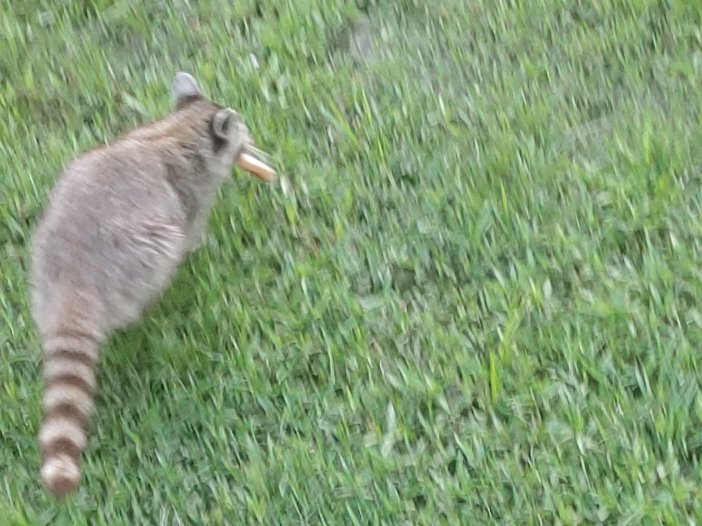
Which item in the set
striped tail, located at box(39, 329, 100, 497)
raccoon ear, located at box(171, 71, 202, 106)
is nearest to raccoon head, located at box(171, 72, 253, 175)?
raccoon ear, located at box(171, 71, 202, 106)

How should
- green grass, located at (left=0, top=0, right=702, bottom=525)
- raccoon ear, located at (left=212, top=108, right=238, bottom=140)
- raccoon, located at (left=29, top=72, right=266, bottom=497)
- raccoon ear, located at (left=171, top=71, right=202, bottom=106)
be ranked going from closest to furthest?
1. raccoon, located at (left=29, top=72, right=266, bottom=497)
2. green grass, located at (left=0, top=0, right=702, bottom=525)
3. raccoon ear, located at (left=212, top=108, right=238, bottom=140)
4. raccoon ear, located at (left=171, top=71, right=202, bottom=106)

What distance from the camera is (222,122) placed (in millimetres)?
3420

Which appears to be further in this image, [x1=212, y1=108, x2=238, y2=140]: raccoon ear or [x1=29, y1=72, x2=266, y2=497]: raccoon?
[x1=212, y1=108, x2=238, y2=140]: raccoon ear

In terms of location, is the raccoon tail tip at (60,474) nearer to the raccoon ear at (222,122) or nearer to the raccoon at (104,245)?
the raccoon at (104,245)

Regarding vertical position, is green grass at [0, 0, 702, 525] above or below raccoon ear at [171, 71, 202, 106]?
below

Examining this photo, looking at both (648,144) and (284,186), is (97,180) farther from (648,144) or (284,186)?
(648,144)

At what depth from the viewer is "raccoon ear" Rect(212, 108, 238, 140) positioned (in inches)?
134

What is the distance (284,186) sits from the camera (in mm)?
3695

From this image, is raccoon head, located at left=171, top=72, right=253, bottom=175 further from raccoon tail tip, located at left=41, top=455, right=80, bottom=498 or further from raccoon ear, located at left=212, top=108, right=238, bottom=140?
raccoon tail tip, located at left=41, top=455, right=80, bottom=498

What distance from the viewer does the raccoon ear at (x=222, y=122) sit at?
3.40m

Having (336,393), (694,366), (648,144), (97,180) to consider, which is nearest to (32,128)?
(97,180)

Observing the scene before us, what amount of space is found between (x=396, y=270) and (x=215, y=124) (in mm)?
799

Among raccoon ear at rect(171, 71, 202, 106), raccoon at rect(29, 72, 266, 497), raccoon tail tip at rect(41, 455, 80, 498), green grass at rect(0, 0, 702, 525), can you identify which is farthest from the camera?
raccoon ear at rect(171, 71, 202, 106)

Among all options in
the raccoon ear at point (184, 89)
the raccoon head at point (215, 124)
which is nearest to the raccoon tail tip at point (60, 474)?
the raccoon head at point (215, 124)
